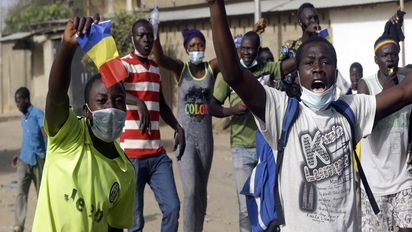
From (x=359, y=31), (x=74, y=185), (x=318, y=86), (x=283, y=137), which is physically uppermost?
(x=359, y=31)

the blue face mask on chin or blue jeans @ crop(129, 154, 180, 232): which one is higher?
the blue face mask on chin

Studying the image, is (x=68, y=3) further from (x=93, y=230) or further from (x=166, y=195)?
(x=93, y=230)

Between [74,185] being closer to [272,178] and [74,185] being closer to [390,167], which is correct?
[272,178]

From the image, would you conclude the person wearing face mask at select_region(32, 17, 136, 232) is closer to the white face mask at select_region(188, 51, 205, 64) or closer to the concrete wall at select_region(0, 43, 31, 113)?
the white face mask at select_region(188, 51, 205, 64)

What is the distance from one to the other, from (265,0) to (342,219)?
13.3 meters

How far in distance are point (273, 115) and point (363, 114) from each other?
0.50 meters

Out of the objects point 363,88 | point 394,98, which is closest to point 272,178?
point 394,98

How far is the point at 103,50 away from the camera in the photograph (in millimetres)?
3598

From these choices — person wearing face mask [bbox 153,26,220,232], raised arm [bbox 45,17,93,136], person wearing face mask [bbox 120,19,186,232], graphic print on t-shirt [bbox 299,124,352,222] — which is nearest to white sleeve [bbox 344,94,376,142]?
graphic print on t-shirt [bbox 299,124,352,222]

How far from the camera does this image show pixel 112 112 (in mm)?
3971

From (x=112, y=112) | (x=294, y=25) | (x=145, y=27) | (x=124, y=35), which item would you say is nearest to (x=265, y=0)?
(x=294, y=25)

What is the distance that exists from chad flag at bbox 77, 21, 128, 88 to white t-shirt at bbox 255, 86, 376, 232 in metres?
0.74

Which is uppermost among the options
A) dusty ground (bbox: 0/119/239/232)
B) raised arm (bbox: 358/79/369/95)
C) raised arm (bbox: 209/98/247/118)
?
raised arm (bbox: 358/79/369/95)

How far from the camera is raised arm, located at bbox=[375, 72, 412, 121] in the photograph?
3.94 meters
